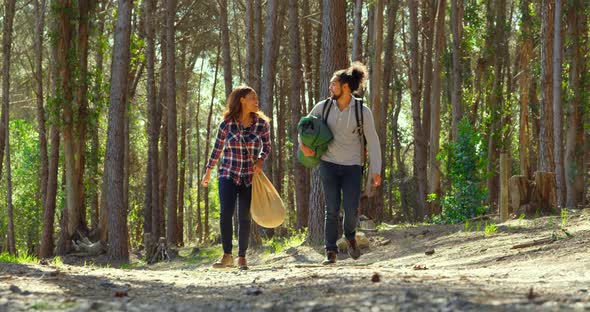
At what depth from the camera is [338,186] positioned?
366 inches

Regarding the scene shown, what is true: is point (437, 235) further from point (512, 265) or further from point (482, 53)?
point (482, 53)

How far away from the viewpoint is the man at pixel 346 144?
9.13 meters

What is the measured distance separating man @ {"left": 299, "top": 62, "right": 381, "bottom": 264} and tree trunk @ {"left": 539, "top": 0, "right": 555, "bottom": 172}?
1258 centimetres

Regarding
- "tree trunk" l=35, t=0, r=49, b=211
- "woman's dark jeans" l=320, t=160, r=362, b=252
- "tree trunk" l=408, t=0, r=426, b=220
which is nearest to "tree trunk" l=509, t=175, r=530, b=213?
"woman's dark jeans" l=320, t=160, r=362, b=252

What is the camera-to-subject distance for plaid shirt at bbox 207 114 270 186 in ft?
30.6

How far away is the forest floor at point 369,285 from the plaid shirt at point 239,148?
106cm

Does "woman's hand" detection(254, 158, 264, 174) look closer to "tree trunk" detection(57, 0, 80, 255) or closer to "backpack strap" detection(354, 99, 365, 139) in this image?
"backpack strap" detection(354, 99, 365, 139)

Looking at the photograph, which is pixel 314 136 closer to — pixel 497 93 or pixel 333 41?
pixel 333 41

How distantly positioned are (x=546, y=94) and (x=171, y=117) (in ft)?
35.0

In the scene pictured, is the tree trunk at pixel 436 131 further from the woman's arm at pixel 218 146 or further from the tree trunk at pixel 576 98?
the woman's arm at pixel 218 146

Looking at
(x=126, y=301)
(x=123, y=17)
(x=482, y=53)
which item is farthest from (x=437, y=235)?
(x=482, y=53)

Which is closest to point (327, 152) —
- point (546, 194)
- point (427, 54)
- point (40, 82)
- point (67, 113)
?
point (546, 194)

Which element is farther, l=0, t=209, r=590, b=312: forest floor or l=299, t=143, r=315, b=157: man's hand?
l=299, t=143, r=315, b=157: man's hand

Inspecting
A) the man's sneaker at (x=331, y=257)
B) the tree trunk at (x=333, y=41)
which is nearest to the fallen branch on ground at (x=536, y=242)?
the man's sneaker at (x=331, y=257)
